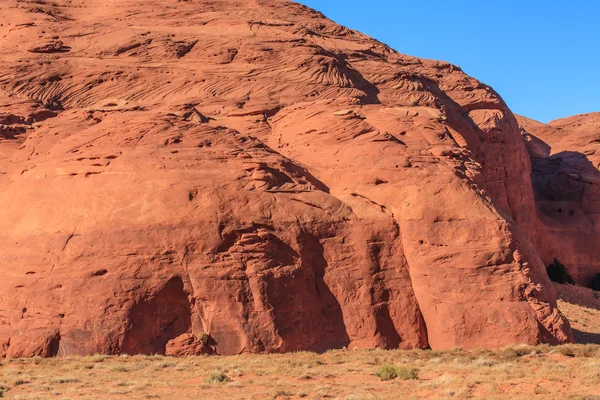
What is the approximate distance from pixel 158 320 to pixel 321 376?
5.87 meters

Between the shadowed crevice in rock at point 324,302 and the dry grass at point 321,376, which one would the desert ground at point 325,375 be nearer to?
the dry grass at point 321,376

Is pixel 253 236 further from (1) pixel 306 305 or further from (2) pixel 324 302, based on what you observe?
(2) pixel 324 302

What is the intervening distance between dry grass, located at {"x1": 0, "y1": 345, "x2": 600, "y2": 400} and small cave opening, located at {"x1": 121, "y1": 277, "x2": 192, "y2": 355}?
2.87ft

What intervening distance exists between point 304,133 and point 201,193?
766cm

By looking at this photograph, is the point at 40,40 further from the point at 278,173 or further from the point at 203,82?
the point at 278,173

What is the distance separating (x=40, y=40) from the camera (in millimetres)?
38125

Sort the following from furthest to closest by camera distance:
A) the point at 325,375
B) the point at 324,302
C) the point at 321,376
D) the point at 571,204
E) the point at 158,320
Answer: the point at 571,204 < the point at 324,302 < the point at 158,320 < the point at 325,375 < the point at 321,376

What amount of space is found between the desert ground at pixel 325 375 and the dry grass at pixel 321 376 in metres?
0.02

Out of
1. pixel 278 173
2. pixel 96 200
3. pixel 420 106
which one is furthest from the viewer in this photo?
pixel 420 106

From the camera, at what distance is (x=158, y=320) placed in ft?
76.9

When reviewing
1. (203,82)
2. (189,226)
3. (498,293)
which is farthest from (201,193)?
(203,82)

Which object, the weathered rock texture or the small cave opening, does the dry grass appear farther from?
the weathered rock texture

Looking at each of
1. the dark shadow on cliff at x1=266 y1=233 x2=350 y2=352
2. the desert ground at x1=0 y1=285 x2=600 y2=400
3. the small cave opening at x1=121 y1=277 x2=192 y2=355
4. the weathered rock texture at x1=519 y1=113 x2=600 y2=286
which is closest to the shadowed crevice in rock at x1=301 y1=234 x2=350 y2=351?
the dark shadow on cliff at x1=266 y1=233 x2=350 y2=352

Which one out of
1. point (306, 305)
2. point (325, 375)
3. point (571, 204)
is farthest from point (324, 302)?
point (571, 204)
